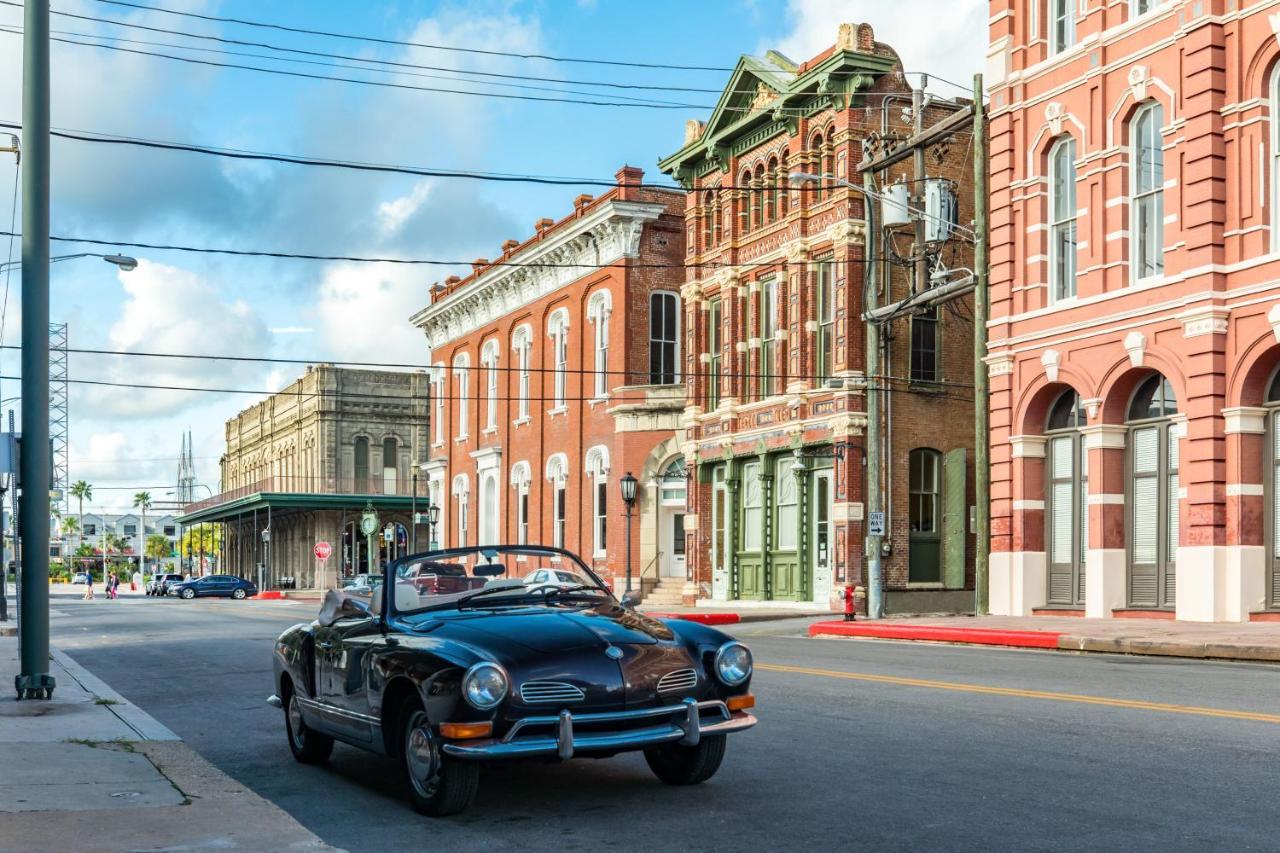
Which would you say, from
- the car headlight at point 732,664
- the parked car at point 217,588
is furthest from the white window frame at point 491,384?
the car headlight at point 732,664

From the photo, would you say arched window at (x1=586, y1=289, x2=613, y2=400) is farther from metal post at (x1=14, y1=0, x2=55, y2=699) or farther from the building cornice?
metal post at (x1=14, y1=0, x2=55, y2=699)

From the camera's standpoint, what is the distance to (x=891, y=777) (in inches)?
340

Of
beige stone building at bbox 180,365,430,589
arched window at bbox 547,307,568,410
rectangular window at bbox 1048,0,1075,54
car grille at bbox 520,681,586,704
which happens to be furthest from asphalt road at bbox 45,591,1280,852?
beige stone building at bbox 180,365,430,589

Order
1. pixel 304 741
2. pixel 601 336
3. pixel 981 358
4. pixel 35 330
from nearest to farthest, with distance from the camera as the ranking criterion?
1. pixel 304 741
2. pixel 35 330
3. pixel 981 358
4. pixel 601 336

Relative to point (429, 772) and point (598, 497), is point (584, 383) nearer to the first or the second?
point (598, 497)

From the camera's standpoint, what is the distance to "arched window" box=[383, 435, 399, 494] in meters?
77.9

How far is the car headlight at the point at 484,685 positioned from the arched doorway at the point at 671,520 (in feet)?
120

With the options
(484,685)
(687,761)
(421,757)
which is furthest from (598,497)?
(484,685)

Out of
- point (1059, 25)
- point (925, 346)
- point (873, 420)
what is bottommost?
point (873, 420)

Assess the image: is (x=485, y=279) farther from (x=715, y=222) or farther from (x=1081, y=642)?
(x=1081, y=642)

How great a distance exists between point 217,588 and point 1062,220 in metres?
50.2

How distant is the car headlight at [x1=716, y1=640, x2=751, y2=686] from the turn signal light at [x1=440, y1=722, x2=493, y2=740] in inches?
53.7

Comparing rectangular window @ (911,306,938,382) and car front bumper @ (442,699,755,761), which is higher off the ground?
rectangular window @ (911,306,938,382)

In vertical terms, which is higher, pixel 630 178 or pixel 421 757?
pixel 630 178
